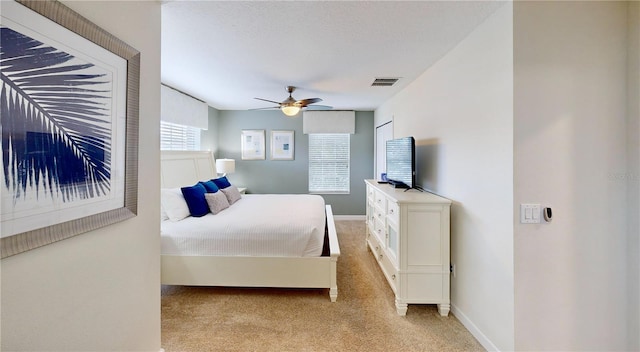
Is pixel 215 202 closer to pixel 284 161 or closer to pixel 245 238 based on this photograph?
pixel 245 238

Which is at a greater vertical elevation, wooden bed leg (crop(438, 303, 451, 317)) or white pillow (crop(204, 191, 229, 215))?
white pillow (crop(204, 191, 229, 215))

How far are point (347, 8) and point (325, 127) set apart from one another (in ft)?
12.2

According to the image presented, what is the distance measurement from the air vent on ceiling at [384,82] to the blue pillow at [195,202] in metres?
2.71

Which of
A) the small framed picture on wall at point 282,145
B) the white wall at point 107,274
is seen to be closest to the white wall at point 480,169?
the white wall at point 107,274

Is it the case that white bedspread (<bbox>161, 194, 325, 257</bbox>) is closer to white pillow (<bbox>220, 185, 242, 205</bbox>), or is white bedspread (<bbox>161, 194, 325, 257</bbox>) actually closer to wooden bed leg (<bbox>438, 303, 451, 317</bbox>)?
white pillow (<bbox>220, 185, 242, 205</bbox>)

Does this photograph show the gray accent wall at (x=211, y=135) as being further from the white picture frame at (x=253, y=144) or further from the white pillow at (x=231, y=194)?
the white pillow at (x=231, y=194)

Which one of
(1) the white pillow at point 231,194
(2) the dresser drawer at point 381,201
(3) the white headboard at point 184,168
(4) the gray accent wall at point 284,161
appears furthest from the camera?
(4) the gray accent wall at point 284,161

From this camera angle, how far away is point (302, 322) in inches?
84.0

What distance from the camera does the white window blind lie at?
5.64m

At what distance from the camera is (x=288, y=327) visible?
2.07 meters

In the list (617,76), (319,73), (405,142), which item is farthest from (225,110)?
(617,76)

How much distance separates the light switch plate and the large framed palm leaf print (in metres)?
2.38

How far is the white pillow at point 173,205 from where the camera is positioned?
8.99 ft

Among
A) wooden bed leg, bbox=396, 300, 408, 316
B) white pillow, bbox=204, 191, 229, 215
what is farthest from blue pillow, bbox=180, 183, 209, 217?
wooden bed leg, bbox=396, 300, 408, 316
